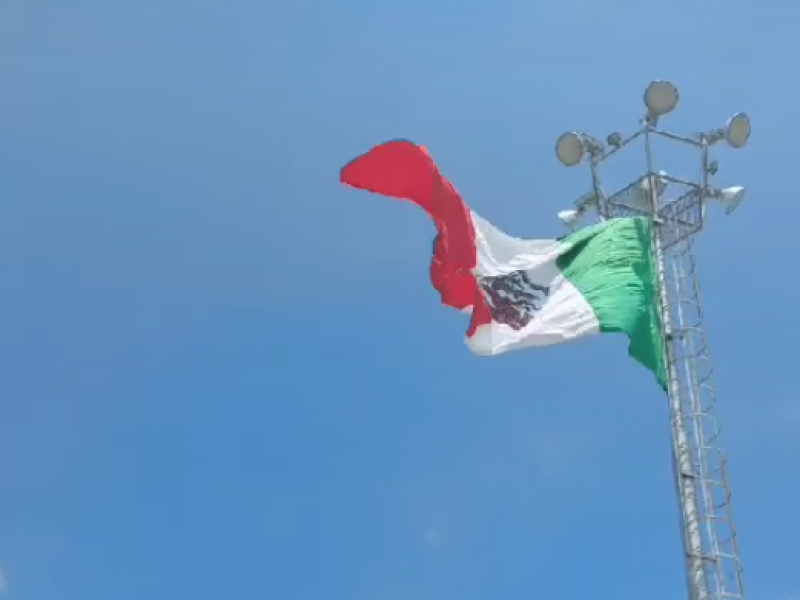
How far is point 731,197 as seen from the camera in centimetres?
2266

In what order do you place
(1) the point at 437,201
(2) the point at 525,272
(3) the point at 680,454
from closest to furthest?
(3) the point at 680,454 < (1) the point at 437,201 < (2) the point at 525,272

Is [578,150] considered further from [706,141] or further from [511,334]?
[511,334]

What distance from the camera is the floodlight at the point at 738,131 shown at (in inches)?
888

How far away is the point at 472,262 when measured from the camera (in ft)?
69.3

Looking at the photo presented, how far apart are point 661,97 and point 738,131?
157 centimetres

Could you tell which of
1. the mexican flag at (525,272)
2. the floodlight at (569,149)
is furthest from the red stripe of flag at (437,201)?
the floodlight at (569,149)

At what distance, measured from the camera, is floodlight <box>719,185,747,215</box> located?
890 inches

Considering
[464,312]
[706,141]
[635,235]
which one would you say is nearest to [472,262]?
[464,312]

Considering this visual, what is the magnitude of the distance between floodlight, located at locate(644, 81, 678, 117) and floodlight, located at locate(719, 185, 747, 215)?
1802 millimetres

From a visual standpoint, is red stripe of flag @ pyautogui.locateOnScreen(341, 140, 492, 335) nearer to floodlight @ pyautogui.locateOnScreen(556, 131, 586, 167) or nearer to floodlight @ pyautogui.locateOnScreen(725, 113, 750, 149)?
floodlight @ pyautogui.locateOnScreen(556, 131, 586, 167)

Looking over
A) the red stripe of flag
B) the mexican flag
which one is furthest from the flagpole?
the red stripe of flag

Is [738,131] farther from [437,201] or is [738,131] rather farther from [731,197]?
[437,201]

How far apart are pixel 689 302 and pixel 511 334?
329 cm

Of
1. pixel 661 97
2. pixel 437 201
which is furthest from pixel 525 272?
pixel 661 97
